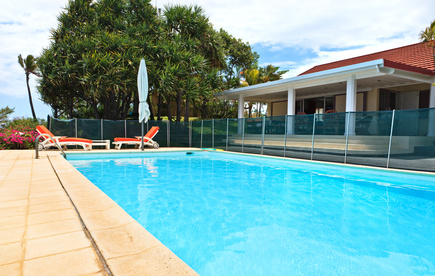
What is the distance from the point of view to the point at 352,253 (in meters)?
2.88

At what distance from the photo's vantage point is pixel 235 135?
513 inches

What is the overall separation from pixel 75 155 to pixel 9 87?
16.1m

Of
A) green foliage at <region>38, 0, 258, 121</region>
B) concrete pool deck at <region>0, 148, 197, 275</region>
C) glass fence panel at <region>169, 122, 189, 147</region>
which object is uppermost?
green foliage at <region>38, 0, 258, 121</region>

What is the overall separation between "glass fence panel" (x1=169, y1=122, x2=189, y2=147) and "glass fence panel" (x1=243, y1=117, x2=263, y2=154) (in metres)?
4.23

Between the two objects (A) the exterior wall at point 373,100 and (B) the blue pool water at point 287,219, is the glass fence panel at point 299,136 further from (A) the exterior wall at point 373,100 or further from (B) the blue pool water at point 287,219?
(A) the exterior wall at point 373,100

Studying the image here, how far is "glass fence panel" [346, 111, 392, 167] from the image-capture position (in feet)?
26.1

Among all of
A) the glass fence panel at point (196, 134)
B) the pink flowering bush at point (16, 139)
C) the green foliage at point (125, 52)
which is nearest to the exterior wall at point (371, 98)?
the green foliage at point (125, 52)

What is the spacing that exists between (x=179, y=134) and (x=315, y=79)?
8034mm

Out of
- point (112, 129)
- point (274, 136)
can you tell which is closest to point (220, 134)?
point (274, 136)

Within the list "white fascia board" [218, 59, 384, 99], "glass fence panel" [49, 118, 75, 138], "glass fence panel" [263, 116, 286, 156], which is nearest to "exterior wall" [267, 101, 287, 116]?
"white fascia board" [218, 59, 384, 99]

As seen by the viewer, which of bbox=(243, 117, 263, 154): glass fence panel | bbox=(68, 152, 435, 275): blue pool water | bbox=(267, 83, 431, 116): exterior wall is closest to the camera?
bbox=(68, 152, 435, 275): blue pool water

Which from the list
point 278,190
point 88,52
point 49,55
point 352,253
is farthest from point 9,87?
point 352,253

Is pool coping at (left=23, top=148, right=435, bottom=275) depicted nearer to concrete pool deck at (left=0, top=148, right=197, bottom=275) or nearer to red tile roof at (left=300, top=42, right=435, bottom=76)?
concrete pool deck at (left=0, top=148, right=197, bottom=275)

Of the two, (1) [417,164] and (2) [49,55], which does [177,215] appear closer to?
(1) [417,164]
